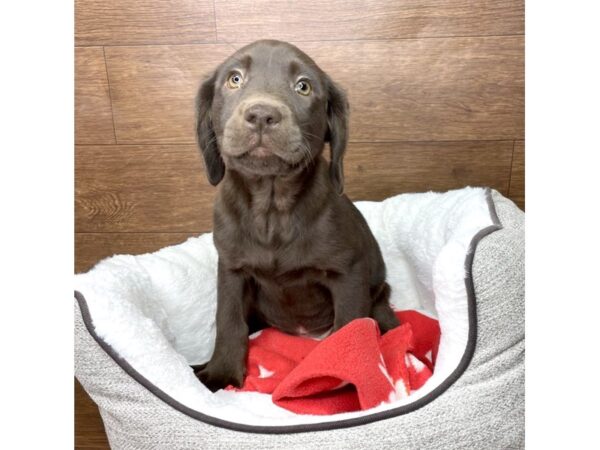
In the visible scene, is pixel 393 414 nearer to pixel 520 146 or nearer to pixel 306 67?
pixel 306 67

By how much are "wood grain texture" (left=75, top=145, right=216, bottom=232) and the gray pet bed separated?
2.73 ft

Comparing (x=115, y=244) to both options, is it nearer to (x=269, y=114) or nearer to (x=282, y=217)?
(x=282, y=217)

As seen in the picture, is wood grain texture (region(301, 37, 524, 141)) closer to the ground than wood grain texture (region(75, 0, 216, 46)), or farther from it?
closer to the ground

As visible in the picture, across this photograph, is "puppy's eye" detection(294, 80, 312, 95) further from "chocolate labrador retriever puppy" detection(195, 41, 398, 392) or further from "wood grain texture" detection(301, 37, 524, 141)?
"wood grain texture" detection(301, 37, 524, 141)

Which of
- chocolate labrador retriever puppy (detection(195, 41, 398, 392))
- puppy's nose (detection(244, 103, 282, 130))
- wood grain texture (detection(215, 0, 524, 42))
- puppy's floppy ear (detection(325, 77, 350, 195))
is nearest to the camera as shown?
puppy's nose (detection(244, 103, 282, 130))

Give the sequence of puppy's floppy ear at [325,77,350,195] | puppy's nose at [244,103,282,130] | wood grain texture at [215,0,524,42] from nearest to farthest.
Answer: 1. puppy's nose at [244,103,282,130]
2. puppy's floppy ear at [325,77,350,195]
3. wood grain texture at [215,0,524,42]

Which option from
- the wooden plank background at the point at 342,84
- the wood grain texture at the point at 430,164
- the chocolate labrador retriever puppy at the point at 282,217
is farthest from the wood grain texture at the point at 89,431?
the wood grain texture at the point at 430,164

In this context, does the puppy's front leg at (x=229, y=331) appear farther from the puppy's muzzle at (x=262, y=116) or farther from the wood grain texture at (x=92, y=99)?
the wood grain texture at (x=92, y=99)

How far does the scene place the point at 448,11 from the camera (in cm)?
243

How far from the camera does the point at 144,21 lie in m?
2.55

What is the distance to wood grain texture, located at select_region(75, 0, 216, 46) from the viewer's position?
8.25 feet

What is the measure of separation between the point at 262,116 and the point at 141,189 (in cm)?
135

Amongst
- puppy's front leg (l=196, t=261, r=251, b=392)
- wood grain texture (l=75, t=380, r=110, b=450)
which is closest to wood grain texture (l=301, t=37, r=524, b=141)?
puppy's front leg (l=196, t=261, r=251, b=392)

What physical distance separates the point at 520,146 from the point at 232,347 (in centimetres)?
146
